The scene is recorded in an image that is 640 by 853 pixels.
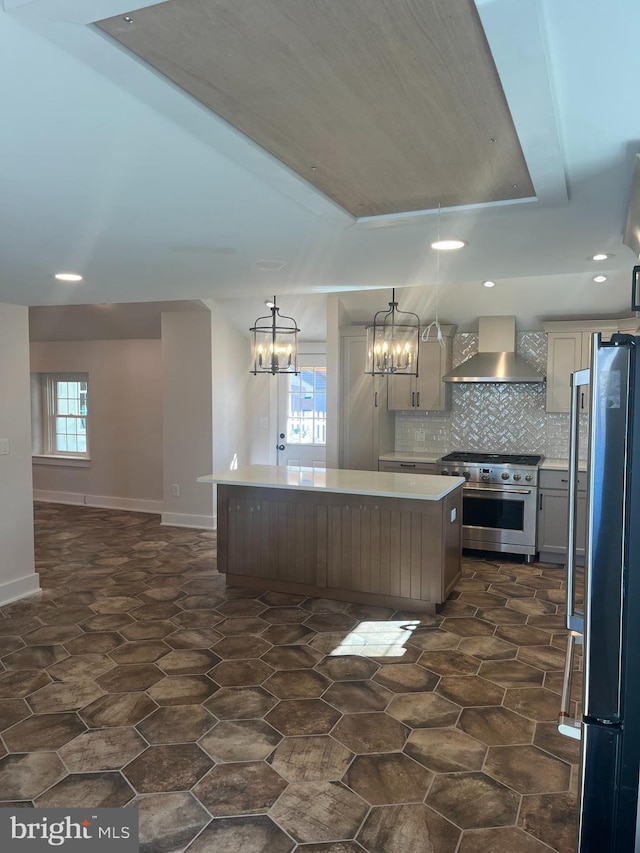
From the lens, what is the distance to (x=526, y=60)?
1.13 meters

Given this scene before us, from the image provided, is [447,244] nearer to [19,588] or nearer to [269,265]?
[269,265]

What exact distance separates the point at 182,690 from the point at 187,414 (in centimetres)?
411

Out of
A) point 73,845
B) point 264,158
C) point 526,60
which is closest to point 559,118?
point 526,60

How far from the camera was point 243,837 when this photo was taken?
222 centimetres

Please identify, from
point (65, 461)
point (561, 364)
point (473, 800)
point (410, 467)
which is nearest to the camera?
point (473, 800)

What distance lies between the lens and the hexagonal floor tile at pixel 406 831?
7.15 feet

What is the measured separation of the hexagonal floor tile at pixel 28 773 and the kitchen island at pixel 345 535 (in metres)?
2.33

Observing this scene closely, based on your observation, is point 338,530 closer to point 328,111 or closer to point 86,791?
point 86,791

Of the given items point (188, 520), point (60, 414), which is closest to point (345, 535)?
point (188, 520)

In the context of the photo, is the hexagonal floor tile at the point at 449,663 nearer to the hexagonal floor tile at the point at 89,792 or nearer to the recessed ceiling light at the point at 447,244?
the hexagonal floor tile at the point at 89,792

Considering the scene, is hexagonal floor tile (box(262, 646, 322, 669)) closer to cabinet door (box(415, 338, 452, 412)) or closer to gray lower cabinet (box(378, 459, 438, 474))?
gray lower cabinet (box(378, 459, 438, 474))

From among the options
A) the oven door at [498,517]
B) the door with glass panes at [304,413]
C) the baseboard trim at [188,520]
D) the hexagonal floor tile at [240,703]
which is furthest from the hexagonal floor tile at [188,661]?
the door with glass panes at [304,413]

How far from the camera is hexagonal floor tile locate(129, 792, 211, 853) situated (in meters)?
2.19

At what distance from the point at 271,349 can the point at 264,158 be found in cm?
322
